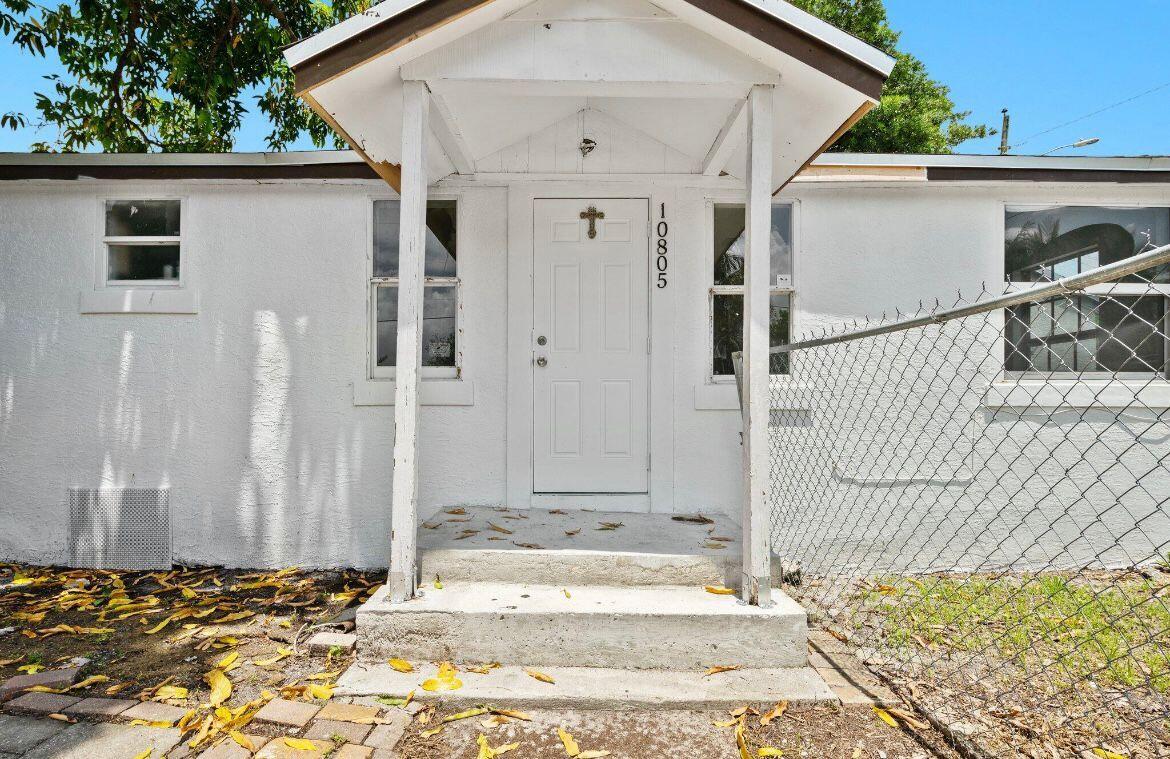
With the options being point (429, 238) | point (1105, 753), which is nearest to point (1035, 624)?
point (1105, 753)

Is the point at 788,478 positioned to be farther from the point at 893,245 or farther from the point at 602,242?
the point at 602,242

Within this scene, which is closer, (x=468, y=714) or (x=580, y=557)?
(x=468, y=714)

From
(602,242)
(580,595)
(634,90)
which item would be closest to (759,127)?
(634,90)

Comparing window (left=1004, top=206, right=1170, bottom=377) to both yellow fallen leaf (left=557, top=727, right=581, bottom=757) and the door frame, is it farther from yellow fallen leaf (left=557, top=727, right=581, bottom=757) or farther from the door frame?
yellow fallen leaf (left=557, top=727, right=581, bottom=757)

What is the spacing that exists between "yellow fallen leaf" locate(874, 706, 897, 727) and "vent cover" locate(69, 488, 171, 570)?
188 inches

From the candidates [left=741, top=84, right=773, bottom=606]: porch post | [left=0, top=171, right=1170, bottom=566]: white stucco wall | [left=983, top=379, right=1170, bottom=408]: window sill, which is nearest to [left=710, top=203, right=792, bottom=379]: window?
[left=0, top=171, right=1170, bottom=566]: white stucco wall

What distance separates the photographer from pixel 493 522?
162 inches

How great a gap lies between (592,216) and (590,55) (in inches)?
62.5

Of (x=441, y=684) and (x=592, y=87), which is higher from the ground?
(x=592, y=87)

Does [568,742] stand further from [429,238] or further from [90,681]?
[429,238]

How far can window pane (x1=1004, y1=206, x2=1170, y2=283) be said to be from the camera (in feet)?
15.8

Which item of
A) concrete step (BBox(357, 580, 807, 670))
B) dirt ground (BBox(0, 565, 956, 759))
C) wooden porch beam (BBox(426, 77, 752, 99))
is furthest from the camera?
wooden porch beam (BBox(426, 77, 752, 99))

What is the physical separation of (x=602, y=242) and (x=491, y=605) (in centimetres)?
264

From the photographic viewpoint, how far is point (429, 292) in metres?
4.78
